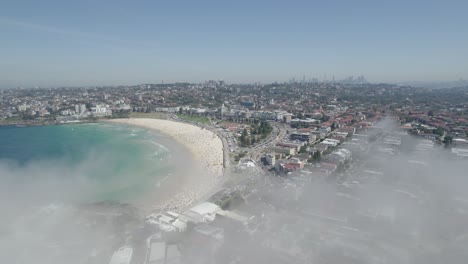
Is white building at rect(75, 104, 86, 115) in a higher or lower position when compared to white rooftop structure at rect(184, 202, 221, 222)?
higher

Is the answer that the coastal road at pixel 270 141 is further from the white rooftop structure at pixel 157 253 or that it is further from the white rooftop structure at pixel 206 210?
the white rooftop structure at pixel 157 253

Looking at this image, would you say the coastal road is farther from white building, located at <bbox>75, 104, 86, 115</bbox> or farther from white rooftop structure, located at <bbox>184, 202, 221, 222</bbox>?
white building, located at <bbox>75, 104, 86, 115</bbox>

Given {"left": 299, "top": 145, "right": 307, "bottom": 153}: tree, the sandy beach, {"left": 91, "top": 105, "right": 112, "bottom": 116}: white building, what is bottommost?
the sandy beach


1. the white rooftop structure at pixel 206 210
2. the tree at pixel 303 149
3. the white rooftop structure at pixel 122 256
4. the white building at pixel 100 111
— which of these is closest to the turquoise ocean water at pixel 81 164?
the white rooftop structure at pixel 206 210

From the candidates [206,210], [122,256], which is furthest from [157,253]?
[206,210]

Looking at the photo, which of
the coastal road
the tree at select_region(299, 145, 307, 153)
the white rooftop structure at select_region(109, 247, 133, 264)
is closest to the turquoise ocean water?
the white rooftop structure at select_region(109, 247, 133, 264)

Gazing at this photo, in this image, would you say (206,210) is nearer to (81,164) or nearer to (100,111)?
(81,164)
